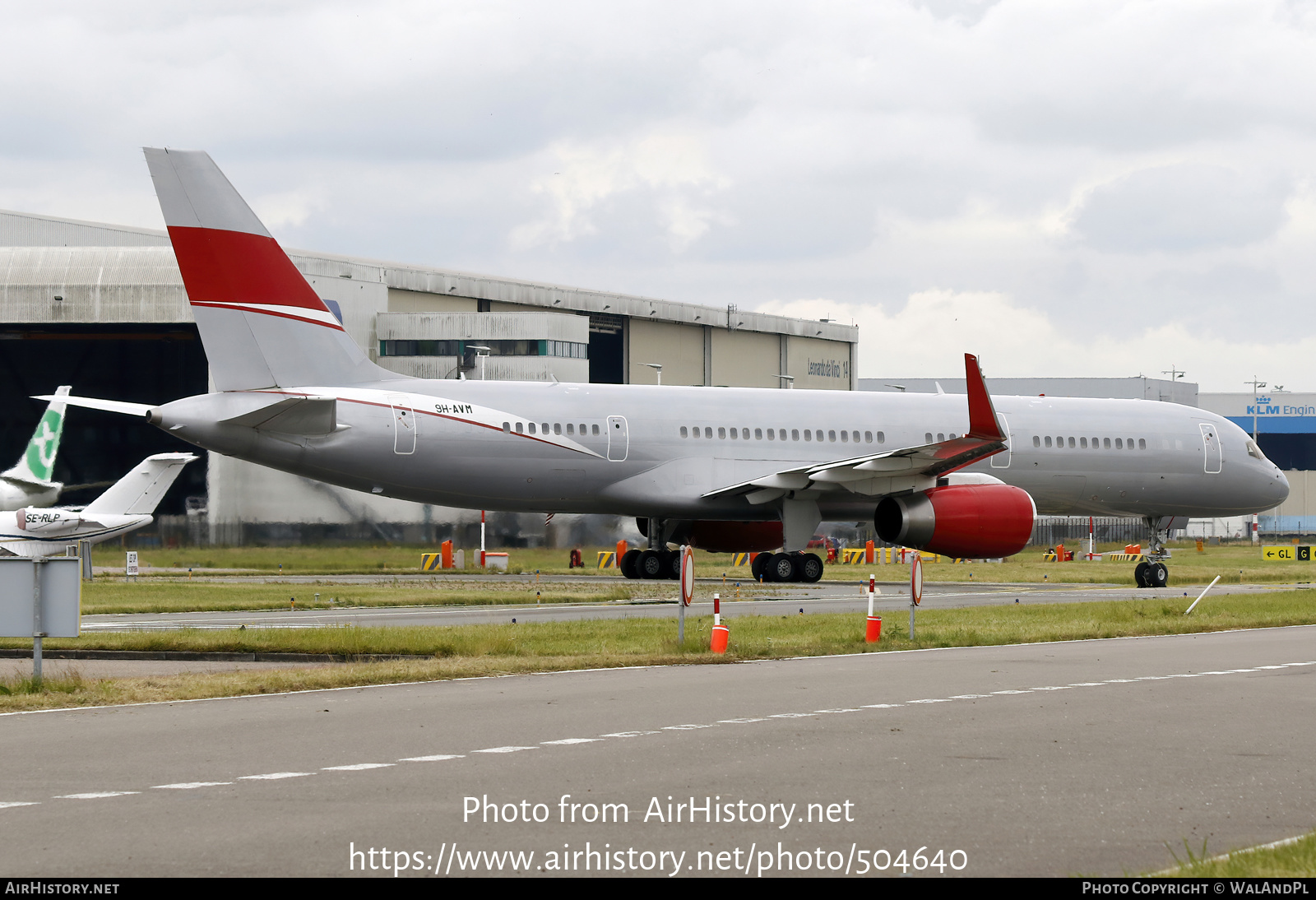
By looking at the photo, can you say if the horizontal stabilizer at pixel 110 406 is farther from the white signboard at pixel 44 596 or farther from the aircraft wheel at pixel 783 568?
the white signboard at pixel 44 596

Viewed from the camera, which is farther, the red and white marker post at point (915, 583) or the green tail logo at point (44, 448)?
the green tail logo at point (44, 448)

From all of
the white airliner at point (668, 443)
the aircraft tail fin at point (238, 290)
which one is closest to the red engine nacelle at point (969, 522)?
the white airliner at point (668, 443)

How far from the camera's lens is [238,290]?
27.4 metres

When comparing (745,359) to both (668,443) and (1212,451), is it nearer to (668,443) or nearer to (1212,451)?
(1212,451)

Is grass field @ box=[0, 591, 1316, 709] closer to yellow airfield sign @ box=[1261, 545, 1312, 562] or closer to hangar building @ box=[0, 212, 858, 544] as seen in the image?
hangar building @ box=[0, 212, 858, 544]

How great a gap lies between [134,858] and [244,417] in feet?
70.8

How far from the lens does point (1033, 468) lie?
34219 millimetres

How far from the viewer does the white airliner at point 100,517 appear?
1428 inches

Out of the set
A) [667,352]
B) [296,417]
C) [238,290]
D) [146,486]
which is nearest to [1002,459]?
[296,417]

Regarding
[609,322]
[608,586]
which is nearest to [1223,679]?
[608,586]

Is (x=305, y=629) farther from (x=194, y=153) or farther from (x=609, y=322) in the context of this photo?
(x=609, y=322)

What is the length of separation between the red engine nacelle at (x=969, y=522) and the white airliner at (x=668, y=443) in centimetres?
4

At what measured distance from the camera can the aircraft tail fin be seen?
2681cm

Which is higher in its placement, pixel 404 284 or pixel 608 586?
pixel 404 284
